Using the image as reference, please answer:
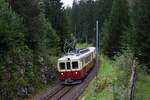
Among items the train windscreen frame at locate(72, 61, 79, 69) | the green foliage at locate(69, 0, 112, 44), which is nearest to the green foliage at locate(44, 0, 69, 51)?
the train windscreen frame at locate(72, 61, 79, 69)

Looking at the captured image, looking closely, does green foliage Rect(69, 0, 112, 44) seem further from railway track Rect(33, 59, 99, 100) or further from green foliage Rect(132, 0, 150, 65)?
green foliage Rect(132, 0, 150, 65)

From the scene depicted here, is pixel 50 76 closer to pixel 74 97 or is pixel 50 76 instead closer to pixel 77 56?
pixel 77 56

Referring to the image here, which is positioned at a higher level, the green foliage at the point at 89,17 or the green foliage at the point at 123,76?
the green foliage at the point at 89,17

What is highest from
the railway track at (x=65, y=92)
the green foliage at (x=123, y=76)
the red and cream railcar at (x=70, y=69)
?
the green foliage at (x=123, y=76)

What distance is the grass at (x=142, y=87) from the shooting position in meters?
17.8

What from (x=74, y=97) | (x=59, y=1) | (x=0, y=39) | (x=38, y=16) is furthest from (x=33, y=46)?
(x=59, y=1)

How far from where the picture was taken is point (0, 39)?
23469 mm

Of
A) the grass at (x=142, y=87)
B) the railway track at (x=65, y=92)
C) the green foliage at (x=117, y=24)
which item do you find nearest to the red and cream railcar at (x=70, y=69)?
the railway track at (x=65, y=92)

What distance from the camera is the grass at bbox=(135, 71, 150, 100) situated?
58.6 feet

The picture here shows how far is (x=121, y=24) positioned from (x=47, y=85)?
693 inches

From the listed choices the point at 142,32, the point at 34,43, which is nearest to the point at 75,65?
the point at 34,43

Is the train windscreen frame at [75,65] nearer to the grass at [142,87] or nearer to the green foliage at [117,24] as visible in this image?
the grass at [142,87]

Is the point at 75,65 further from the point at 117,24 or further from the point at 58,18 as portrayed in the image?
the point at 58,18

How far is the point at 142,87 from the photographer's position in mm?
21203
